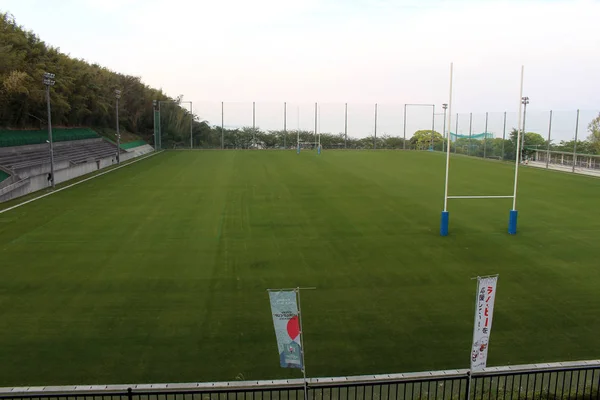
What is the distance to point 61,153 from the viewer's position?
36.7m

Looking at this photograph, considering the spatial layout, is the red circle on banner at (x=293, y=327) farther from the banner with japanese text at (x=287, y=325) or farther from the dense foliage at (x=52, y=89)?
the dense foliage at (x=52, y=89)

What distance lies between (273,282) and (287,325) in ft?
19.0

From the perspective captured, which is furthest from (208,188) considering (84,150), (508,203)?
(84,150)

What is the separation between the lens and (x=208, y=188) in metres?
26.3

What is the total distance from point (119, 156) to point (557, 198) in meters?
31.9

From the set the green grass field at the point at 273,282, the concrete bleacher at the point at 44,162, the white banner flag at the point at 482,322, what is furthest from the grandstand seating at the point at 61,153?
the white banner flag at the point at 482,322

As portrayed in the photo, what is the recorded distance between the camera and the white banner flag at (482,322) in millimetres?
6516

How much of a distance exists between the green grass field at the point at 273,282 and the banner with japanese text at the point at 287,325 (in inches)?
73.3

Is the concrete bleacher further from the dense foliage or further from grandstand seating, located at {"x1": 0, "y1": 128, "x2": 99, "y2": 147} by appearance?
the dense foliage

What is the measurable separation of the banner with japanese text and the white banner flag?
229 centimetres

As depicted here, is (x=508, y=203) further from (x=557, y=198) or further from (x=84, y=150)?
(x=84, y=150)

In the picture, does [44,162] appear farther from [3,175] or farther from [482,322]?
[482,322]

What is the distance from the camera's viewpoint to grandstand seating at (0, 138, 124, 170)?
96.2 feet

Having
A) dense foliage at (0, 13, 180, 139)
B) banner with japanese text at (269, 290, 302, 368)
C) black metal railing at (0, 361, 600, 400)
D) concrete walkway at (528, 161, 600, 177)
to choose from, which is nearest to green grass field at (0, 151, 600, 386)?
black metal railing at (0, 361, 600, 400)
